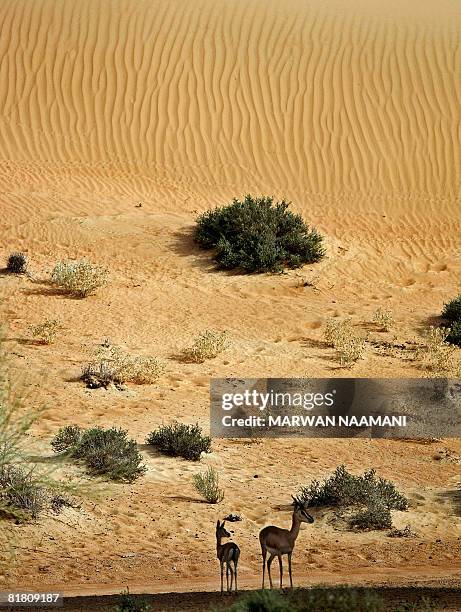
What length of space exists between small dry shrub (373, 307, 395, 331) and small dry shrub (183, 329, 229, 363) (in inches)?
96.5

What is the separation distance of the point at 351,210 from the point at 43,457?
11.4 meters

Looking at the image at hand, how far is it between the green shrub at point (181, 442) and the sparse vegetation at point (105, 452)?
466 mm

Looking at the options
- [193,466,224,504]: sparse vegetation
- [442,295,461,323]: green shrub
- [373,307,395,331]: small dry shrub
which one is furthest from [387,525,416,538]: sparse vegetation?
[442,295,461,323]: green shrub

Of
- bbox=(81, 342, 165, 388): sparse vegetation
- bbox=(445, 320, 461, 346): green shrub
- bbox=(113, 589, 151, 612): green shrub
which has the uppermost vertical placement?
bbox=(445, 320, 461, 346): green shrub

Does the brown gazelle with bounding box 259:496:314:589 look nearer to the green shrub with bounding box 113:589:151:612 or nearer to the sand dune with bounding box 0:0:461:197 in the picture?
the green shrub with bounding box 113:589:151:612

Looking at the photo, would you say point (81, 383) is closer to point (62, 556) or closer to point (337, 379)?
point (337, 379)

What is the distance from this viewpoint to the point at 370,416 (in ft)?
39.1

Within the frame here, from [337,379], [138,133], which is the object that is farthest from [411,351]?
[138,133]

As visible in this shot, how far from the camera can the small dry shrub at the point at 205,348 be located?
44.2ft

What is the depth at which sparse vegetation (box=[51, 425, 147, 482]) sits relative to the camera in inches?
376

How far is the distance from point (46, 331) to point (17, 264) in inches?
105

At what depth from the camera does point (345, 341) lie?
14.1 meters

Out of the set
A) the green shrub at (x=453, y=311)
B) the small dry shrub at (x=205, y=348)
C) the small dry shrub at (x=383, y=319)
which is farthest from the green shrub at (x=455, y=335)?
the small dry shrub at (x=205, y=348)

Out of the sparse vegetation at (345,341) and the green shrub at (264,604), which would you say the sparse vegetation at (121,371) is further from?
the green shrub at (264,604)
